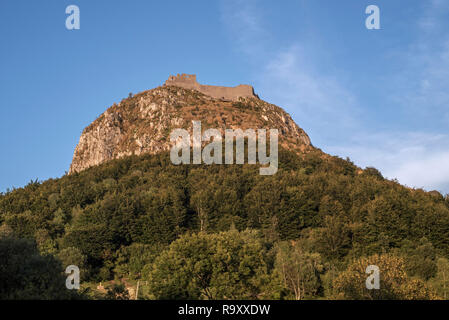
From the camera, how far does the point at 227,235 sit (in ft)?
194

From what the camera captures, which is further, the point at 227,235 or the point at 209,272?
the point at 227,235

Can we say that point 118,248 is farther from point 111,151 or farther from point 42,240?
point 111,151

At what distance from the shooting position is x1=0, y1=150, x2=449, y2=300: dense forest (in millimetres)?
51594

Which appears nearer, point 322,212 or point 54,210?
point 322,212

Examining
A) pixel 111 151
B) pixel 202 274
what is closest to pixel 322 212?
pixel 202 274

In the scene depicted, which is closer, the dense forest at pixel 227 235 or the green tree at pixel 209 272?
the green tree at pixel 209 272

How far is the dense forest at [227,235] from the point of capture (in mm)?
51594

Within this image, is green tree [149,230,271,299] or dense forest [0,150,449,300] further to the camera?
dense forest [0,150,449,300]

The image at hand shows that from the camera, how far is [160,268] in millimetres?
53438

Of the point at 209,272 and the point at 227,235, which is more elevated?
the point at 227,235

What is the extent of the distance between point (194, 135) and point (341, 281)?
12207 centimetres
